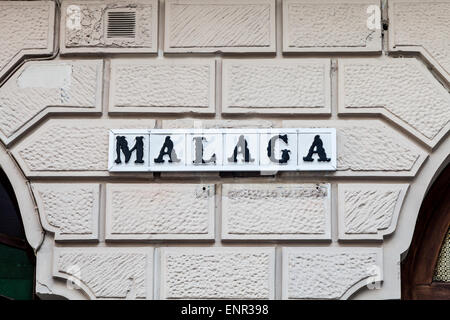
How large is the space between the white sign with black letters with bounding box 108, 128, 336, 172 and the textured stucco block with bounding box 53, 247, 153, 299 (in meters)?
0.53

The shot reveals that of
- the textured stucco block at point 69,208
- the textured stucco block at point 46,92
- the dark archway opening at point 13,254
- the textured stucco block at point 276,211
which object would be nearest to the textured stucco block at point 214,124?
the textured stucco block at point 276,211

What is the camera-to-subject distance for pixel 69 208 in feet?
23.6

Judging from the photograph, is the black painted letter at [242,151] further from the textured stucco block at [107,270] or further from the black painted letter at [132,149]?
the textured stucco block at [107,270]

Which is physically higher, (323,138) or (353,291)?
(323,138)

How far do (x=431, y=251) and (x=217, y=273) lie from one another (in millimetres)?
1416

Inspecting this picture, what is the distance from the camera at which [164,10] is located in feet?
24.4

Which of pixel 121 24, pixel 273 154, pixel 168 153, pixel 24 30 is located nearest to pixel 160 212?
pixel 168 153

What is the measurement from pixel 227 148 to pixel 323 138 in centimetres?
60

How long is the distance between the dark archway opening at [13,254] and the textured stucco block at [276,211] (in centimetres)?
131

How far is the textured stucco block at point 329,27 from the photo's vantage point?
24.0 ft

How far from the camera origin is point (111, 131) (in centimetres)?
726

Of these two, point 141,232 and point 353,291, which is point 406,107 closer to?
point 353,291
